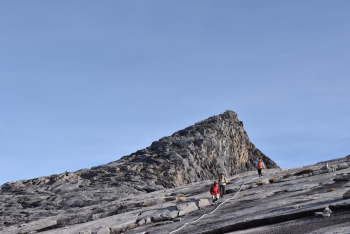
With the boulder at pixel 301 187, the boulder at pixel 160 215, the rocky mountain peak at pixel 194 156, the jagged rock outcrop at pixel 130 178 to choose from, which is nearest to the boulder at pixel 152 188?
the jagged rock outcrop at pixel 130 178

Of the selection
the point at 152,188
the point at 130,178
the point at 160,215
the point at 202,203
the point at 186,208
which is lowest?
the point at 160,215

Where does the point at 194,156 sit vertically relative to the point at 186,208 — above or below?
above

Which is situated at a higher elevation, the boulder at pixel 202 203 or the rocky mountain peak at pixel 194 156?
the rocky mountain peak at pixel 194 156

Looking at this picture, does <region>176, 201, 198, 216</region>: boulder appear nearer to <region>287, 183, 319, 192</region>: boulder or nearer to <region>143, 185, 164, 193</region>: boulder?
<region>287, 183, 319, 192</region>: boulder

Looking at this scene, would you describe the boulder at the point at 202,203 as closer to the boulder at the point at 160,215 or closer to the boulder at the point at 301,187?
the boulder at the point at 160,215

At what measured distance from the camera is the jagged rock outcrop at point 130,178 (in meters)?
41.0

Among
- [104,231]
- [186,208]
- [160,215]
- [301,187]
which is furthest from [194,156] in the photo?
[104,231]

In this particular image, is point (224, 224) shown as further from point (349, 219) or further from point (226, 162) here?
point (226, 162)

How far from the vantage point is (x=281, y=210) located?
67.5 ft

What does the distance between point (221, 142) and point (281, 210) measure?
164ft

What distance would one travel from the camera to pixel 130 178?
53156 mm

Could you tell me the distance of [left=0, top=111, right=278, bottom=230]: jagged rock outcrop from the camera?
41000mm

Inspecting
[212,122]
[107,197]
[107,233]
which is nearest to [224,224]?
[107,233]

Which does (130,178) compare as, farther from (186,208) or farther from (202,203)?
(186,208)
